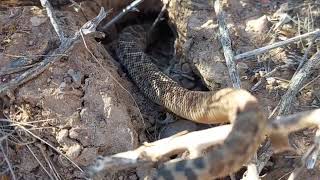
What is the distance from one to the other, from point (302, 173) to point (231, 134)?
3.66ft

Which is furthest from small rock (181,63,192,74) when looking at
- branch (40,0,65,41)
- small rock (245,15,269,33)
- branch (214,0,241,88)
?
branch (40,0,65,41)

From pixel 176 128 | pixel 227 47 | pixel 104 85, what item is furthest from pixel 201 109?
pixel 104 85

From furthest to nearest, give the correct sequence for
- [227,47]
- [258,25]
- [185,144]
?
[258,25] < [227,47] < [185,144]

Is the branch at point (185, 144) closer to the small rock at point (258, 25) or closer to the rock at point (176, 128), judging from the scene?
the rock at point (176, 128)

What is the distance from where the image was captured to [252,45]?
3.67m

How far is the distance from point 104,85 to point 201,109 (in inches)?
27.7

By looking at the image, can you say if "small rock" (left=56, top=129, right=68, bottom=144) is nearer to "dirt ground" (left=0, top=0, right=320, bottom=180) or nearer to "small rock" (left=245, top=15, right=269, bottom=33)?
"dirt ground" (left=0, top=0, right=320, bottom=180)

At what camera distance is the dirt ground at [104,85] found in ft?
9.96

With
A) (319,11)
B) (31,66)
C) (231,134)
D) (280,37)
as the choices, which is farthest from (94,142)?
(319,11)

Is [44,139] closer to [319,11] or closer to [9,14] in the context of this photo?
[9,14]

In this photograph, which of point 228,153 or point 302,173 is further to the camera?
point 302,173

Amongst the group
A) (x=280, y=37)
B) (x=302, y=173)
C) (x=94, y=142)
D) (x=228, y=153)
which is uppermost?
(x=280, y=37)

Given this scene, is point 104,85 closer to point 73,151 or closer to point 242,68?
point 73,151

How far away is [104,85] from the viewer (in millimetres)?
3297
